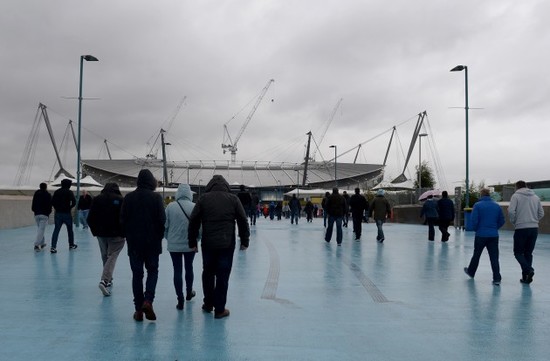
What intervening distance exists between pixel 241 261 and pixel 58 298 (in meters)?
4.80

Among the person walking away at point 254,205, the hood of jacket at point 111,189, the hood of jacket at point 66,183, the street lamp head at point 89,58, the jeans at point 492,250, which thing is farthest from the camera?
the street lamp head at point 89,58

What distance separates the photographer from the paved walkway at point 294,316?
17.3 ft

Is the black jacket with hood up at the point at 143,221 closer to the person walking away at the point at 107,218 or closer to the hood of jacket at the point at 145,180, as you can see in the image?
the hood of jacket at the point at 145,180

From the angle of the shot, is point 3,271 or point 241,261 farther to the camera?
point 241,261

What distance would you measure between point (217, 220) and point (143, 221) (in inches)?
30.8

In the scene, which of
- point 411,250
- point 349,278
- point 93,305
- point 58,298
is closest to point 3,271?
point 58,298

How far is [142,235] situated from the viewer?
6.50m

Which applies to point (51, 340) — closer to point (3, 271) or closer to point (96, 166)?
point (3, 271)

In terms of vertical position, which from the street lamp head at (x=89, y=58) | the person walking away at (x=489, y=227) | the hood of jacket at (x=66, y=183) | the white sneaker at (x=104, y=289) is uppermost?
the street lamp head at (x=89, y=58)

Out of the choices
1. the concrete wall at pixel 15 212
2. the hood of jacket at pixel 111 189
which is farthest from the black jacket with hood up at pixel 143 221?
the concrete wall at pixel 15 212

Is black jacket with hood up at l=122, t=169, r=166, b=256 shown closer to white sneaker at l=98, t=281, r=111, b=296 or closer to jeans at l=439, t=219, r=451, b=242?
white sneaker at l=98, t=281, r=111, b=296

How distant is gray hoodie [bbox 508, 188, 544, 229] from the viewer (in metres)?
9.31

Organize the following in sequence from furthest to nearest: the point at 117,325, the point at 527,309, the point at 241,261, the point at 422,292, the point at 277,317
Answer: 1. the point at 241,261
2. the point at 422,292
3. the point at 527,309
4. the point at 277,317
5. the point at 117,325

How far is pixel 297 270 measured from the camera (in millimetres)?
10906
